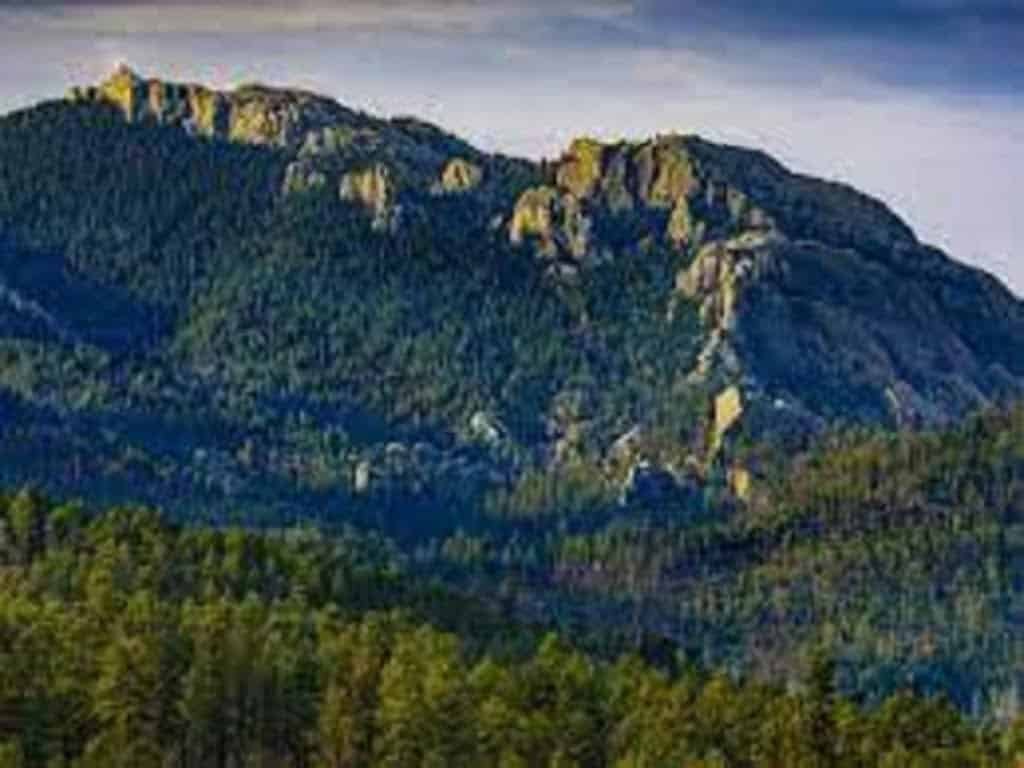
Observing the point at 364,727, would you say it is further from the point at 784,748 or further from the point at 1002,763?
the point at 1002,763

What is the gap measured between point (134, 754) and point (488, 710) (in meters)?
23.3

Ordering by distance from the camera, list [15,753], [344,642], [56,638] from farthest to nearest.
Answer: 1. [344,642]
2. [56,638]
3. [15,753]

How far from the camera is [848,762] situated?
179m

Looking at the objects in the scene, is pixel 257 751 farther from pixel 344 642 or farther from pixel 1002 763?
pixel 1002 763

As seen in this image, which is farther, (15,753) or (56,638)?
(56,638)

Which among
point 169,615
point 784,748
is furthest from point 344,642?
point 784,748

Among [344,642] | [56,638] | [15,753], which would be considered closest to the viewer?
[15,753]

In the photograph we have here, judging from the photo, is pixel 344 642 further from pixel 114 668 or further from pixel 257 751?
pixel 114 668

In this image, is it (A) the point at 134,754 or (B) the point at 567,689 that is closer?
(A) the point at 134,754

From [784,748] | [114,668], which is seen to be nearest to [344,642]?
[114,668]

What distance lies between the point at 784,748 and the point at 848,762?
5959 millimetres

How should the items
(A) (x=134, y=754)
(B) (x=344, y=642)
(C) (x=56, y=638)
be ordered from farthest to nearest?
(B) (x=344, y=642) → (C) (x=56, y=638) → (A) (x=134, y=754)

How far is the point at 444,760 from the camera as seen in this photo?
589ft

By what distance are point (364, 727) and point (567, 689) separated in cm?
1690
